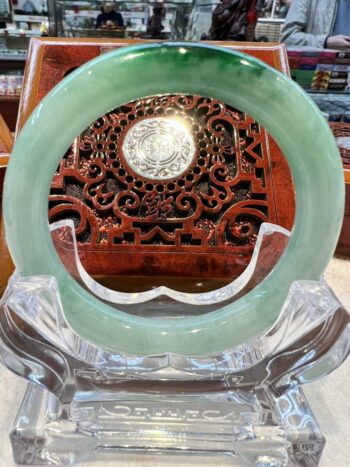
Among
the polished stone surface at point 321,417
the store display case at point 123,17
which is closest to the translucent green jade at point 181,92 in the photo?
the polished stone surface at point 321,417

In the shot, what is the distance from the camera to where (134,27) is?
1330 millimetres

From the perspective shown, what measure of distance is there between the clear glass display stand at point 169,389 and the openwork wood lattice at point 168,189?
23cm

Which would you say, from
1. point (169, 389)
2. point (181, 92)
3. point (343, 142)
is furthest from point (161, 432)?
point (343, 142)

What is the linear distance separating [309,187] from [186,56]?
19cm

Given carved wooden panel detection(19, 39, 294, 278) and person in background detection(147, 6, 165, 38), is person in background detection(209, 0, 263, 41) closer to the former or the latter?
person in background detection(147, 6, 165, 38)

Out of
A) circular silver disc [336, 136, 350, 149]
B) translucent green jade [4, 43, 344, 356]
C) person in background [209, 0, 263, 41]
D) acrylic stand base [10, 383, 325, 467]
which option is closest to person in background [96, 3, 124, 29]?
person in background [209, 0, 263, 41]

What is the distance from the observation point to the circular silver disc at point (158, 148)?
Result: 2.66ft

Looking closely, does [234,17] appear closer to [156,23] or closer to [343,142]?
[156,23]

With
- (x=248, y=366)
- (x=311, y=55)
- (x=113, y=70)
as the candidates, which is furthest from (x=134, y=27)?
(x=248, y=366)

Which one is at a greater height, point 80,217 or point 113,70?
point 113,70

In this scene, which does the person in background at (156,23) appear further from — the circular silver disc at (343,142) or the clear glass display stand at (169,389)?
the clear glass display stand at (169,389)

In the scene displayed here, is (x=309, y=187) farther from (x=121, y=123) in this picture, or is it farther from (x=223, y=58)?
(x=121, y=123)

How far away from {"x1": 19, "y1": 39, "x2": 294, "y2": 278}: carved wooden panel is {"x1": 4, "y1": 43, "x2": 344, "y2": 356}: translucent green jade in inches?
9.5

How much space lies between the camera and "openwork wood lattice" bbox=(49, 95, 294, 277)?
77cm
